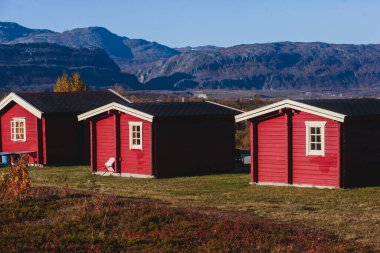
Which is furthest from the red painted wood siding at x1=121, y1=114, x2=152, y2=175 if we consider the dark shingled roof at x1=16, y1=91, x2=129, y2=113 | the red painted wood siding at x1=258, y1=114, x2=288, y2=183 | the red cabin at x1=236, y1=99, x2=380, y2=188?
the dark shingled roof at x1=16, y1=91, x2=129, y2=113

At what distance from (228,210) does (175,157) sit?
10.2 metres

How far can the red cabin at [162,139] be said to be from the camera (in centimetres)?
2911

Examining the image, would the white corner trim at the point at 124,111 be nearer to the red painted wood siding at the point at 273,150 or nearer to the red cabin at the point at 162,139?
the red cabin at the point at 162,139

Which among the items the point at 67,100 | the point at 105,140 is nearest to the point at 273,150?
the point at 105,140

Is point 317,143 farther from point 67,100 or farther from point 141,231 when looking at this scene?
point 67,100

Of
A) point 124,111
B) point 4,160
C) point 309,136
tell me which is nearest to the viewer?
point 309,136

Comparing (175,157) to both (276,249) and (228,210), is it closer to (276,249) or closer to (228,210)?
(228,210)

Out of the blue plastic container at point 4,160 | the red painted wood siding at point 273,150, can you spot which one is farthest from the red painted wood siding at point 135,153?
the blue plastic container at point 4,160

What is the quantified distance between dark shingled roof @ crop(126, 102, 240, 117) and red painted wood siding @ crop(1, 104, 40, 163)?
7.36 metres

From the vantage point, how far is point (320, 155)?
24.4 meters

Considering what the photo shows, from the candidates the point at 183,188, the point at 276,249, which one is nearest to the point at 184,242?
the point at 276,249

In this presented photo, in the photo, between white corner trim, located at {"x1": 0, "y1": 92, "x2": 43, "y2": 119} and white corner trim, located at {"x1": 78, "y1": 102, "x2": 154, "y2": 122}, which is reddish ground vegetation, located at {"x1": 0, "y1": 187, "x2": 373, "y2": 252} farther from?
white corner trim, located at {"x1": 0, "y1": 92, "x2": 43, "y2": 119}

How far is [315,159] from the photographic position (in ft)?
80.6

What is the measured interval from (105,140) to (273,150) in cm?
849
